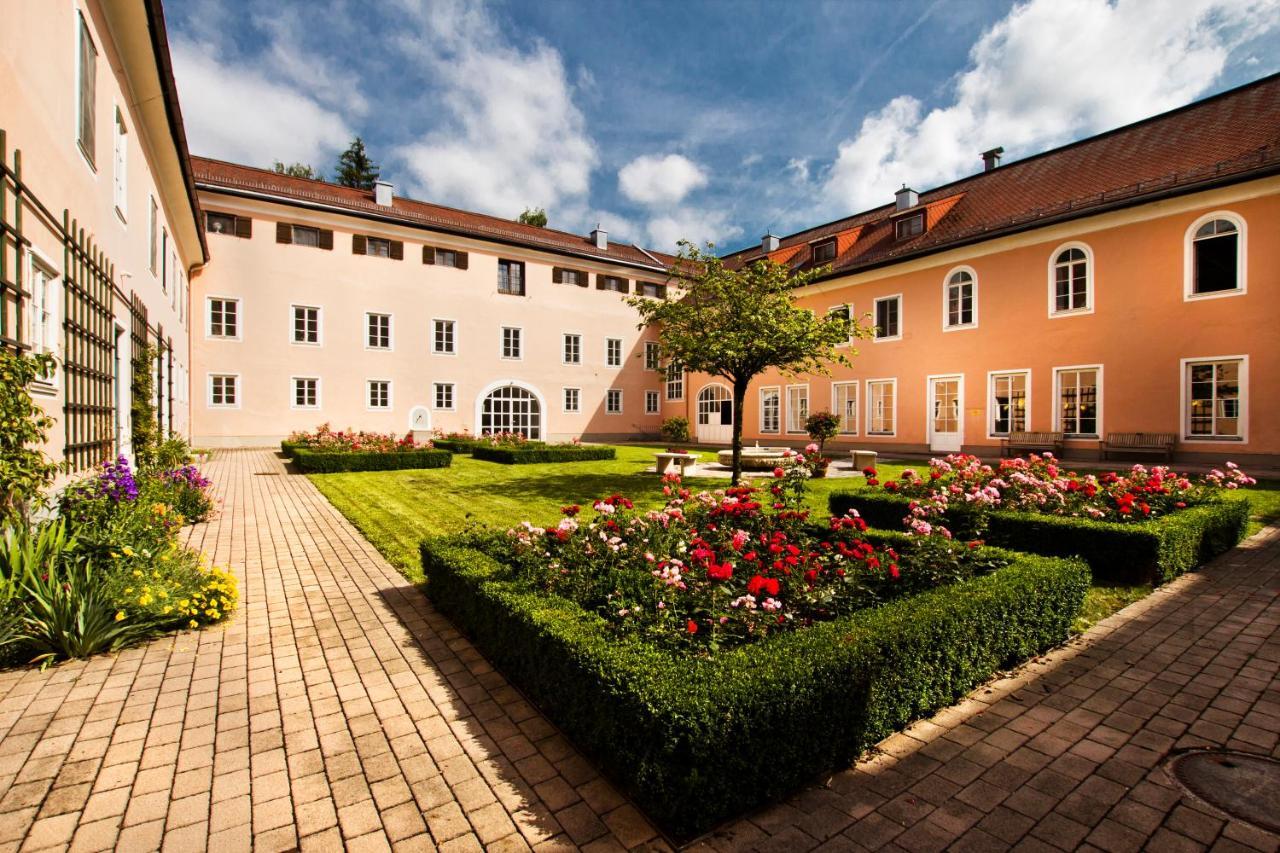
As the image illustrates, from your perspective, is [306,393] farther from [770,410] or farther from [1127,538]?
[1127,538]

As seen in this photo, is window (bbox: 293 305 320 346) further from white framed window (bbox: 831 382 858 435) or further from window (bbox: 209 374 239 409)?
white framed window (bbox: 831 382 858 435)

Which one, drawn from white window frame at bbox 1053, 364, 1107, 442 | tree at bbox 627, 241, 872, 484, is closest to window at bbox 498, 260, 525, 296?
tree at bbox 627, 241, 872, 484

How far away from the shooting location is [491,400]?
27312mm

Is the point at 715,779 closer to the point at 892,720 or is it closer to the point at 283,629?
the point at 892,720

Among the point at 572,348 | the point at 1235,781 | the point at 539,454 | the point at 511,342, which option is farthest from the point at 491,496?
the point at 572,348

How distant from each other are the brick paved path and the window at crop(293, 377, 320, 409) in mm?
20774

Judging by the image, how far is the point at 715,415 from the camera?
29719 mm

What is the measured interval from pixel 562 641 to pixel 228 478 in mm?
Answer: 13256

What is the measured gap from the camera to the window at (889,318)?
2225 cm

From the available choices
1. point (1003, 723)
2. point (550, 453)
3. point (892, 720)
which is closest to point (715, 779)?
point (892, 720)

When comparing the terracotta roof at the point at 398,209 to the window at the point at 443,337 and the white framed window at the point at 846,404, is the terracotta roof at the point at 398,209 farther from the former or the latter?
the white framed window at the point at 846,404

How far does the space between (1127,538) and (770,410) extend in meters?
21.0

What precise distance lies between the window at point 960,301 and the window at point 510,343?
57.0 ft

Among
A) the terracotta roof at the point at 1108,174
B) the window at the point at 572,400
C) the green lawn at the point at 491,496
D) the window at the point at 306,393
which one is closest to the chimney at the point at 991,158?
the terracotta roof at the point at 1108,174
